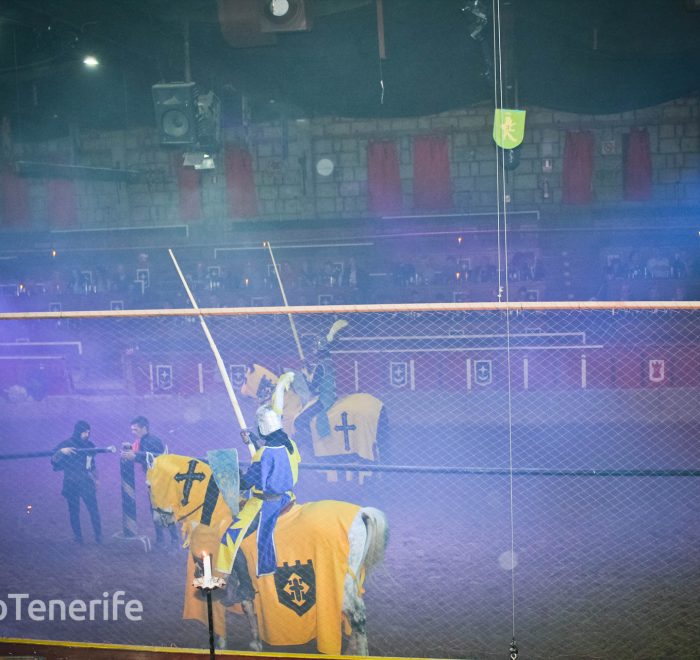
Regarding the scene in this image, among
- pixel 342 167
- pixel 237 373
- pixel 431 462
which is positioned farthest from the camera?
pixel 342 167

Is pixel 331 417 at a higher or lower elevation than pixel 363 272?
lower

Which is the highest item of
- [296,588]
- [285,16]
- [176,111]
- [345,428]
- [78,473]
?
[285,16]

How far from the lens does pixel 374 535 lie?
16.6 feet

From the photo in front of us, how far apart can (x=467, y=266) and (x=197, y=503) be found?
12.2 metres

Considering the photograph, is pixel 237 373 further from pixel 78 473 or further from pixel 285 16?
pixel 285 16

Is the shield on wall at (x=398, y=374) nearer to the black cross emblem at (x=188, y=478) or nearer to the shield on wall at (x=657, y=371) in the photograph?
the shield on wall at (x=657, y=371)

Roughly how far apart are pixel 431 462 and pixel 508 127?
4.43m

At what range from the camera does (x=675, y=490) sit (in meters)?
8.40

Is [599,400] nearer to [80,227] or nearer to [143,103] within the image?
[143,103]

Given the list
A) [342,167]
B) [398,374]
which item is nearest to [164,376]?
[398,374]

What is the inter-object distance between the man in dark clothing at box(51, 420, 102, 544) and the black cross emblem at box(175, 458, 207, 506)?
2.09 meters

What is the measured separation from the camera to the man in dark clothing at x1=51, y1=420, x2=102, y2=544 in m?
7.20

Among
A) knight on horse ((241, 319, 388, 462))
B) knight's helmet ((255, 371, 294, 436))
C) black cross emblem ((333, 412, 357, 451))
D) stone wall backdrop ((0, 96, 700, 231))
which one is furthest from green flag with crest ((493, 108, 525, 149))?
knight's helmet ((255, 371, 294, 436))

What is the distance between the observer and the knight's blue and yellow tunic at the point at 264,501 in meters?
4.89
